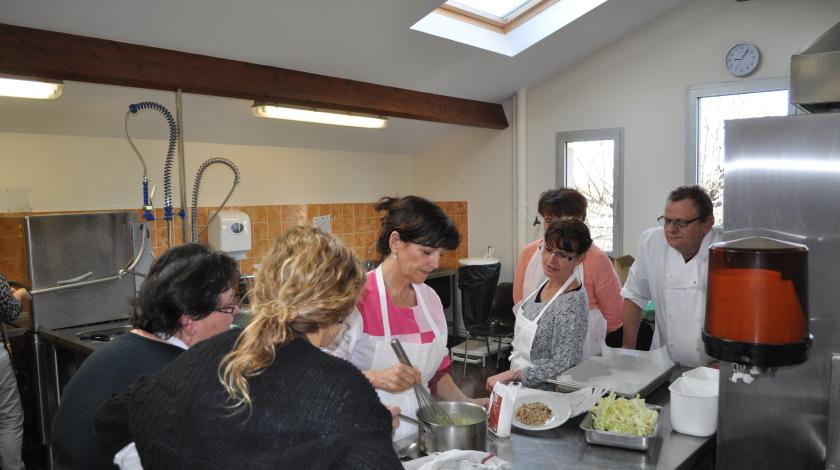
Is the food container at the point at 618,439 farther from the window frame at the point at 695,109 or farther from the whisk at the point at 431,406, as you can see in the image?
the window frame at the point at 695,109

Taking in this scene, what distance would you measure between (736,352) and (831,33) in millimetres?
1324

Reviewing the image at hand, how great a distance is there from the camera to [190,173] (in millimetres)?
4457

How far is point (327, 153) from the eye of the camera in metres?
5.40

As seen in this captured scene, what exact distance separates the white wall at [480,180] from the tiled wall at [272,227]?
0.44ft

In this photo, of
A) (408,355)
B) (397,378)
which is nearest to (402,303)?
(408,355)

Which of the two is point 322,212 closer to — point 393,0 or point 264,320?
point 393,0

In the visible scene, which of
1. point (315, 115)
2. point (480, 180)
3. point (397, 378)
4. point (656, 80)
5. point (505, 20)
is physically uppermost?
point (505, 20)

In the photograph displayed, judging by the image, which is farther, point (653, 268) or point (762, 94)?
point (762, 94)

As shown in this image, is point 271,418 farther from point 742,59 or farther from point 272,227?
point 742,59

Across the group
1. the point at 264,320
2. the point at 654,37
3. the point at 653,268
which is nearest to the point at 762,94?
the point at 654,37

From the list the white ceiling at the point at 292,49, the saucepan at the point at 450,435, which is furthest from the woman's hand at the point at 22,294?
the saucepan at the point at 450,435

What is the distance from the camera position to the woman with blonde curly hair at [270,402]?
969 mm

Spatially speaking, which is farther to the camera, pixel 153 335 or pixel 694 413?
pixel 694 413

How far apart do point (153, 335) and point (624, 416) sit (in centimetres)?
122
